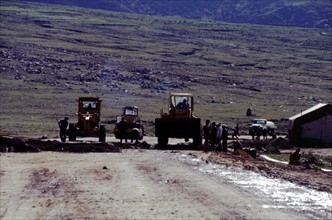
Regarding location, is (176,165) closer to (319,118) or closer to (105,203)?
(105,203)

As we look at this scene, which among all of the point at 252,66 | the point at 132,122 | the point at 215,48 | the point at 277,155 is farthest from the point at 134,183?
the point at 215,48

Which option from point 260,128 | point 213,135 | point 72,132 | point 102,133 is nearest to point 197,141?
point 213,135

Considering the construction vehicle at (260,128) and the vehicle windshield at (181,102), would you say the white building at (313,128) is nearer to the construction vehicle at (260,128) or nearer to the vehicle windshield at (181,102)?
the construction vehicle at (260,128)

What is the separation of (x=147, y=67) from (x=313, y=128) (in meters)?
68.5

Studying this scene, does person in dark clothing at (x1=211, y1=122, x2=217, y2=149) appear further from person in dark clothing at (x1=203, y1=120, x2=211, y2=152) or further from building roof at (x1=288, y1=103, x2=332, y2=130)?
building roof at (x1=288, y1=103, x2=332, y2=130)

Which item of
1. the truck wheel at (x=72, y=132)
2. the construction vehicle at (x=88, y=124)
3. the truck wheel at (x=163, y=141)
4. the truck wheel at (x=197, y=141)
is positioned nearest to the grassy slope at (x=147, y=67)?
the construction vehicle at (x=88, y=124)

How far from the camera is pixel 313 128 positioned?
53375 mm

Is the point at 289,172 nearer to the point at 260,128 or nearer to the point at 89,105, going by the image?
the point at 89,105

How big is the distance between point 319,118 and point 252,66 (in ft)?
279

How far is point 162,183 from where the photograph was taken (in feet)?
69.9

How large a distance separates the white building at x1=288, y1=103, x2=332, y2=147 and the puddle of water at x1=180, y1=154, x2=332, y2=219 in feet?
88.8

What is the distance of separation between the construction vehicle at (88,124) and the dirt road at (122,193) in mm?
16202

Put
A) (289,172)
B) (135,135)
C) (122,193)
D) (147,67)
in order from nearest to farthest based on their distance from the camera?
(122,193), (289,172), (135,135), (147,67)

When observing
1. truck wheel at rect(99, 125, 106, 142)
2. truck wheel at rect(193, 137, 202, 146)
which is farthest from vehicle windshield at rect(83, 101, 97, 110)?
truck wheel at rect(193, 137, 202, 146)
